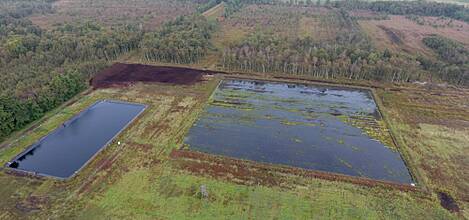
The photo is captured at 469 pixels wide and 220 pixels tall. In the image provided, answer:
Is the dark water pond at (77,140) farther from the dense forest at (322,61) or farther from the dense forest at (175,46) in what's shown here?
the dense forest at (322,61)

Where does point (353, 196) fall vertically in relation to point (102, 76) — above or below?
below

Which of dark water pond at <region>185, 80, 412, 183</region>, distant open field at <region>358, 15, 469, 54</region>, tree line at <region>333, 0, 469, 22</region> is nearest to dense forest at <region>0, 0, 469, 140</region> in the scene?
distant open field at <region>358, 15, 469, 54</region>

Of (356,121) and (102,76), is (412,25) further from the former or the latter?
(102,76)

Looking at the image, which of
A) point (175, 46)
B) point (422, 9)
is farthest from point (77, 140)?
point (422, 9)

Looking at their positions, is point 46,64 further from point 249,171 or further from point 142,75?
point 249,171

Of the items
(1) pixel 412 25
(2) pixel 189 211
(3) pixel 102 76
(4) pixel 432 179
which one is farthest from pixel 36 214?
(1) pixel 412 25

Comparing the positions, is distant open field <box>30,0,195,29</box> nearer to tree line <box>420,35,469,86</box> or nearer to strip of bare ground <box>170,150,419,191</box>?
strip of bare ground <box>170,150,419,191</box>

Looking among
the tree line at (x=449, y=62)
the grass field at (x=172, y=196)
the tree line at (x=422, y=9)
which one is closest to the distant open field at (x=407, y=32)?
the tree line at (x=449, y=62)
